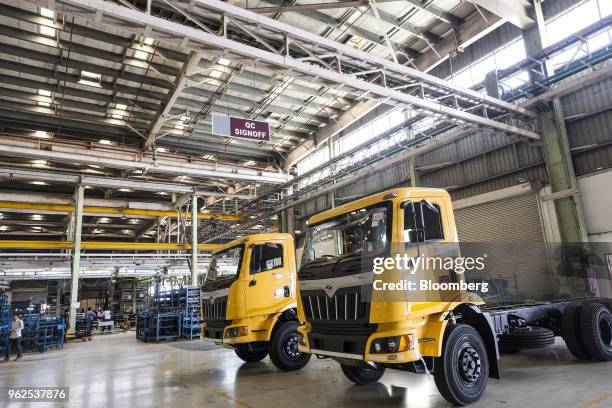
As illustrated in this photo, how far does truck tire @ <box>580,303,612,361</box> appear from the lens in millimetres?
6402

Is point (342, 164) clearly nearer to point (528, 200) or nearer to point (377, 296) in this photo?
point (528, 200)

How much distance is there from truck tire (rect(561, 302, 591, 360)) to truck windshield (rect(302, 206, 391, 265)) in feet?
13.9

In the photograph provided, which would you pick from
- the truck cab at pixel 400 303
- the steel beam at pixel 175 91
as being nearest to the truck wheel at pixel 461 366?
the truck cab at pixel 400 303

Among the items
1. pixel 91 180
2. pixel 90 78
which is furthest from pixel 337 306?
pixel 91 180

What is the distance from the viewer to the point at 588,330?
6.45 meters

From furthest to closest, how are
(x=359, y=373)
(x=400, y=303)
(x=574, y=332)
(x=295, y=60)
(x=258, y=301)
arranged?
(x=295, y=60)
(x=258, y=301)
(x=574, y=332)
(x=359, y=373)
(x=400, y=303)

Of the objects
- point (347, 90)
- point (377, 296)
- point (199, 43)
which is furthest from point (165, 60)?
point (377, 296)

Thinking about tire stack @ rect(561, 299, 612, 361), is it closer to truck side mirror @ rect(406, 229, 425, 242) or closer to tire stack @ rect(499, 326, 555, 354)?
tire stack @ rect(499, 326, 555, 354)

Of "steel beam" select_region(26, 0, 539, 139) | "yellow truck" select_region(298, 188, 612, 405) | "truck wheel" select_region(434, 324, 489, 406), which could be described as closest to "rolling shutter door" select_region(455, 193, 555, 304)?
"steel beam" select_region(26, 0, 539, 139)

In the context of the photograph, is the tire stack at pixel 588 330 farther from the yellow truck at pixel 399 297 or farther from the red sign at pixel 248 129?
the red sign at pixel 248 129

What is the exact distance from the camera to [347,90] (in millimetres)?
9445

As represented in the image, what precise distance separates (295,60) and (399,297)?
5.80 metres

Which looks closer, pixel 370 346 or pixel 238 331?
pixel 370 346

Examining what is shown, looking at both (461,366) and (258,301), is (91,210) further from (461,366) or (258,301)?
(461,366)
